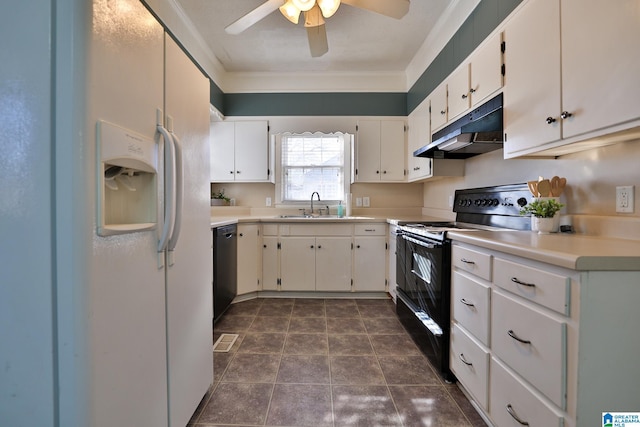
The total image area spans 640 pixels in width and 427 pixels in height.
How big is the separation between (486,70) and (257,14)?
5.18 ft

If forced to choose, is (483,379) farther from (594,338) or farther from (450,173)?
A: (450,173)

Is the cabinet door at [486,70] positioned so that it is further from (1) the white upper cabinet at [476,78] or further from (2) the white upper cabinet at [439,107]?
(2) the white upper cabinet at [439,107]

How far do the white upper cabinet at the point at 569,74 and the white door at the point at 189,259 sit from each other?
167 cm

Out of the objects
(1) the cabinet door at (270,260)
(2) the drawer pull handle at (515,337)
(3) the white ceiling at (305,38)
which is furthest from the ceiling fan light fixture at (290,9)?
(2) the drawer pull handle at (515,337)

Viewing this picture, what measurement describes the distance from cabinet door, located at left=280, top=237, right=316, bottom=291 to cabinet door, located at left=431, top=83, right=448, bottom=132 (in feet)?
5.57

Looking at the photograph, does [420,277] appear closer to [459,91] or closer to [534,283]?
[534,283]

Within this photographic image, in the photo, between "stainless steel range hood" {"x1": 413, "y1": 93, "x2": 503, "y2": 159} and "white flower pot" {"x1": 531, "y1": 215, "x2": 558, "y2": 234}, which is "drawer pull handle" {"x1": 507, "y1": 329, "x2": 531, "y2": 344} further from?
"stainless steel range hood" {"x1": 413, "y1": 93, "x2": 503, "y2": 159}

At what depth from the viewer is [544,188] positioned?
1.46 meters

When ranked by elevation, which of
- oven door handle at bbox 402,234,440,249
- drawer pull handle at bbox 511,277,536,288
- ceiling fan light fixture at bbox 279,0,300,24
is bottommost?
drawer pull handle at bbox 511,277,536,288

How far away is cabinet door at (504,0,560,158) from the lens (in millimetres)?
1258

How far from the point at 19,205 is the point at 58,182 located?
5.0 inches

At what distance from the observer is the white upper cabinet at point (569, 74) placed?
3.21 ft

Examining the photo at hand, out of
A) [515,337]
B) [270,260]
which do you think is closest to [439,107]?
[515,337]

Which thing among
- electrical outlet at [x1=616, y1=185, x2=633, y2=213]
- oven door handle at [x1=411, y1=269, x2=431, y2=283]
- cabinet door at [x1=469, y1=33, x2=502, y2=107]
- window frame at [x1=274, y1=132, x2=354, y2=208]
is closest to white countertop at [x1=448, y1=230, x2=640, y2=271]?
electrical outlet at [x1=616, y1=185, x2=633, y2=213]
